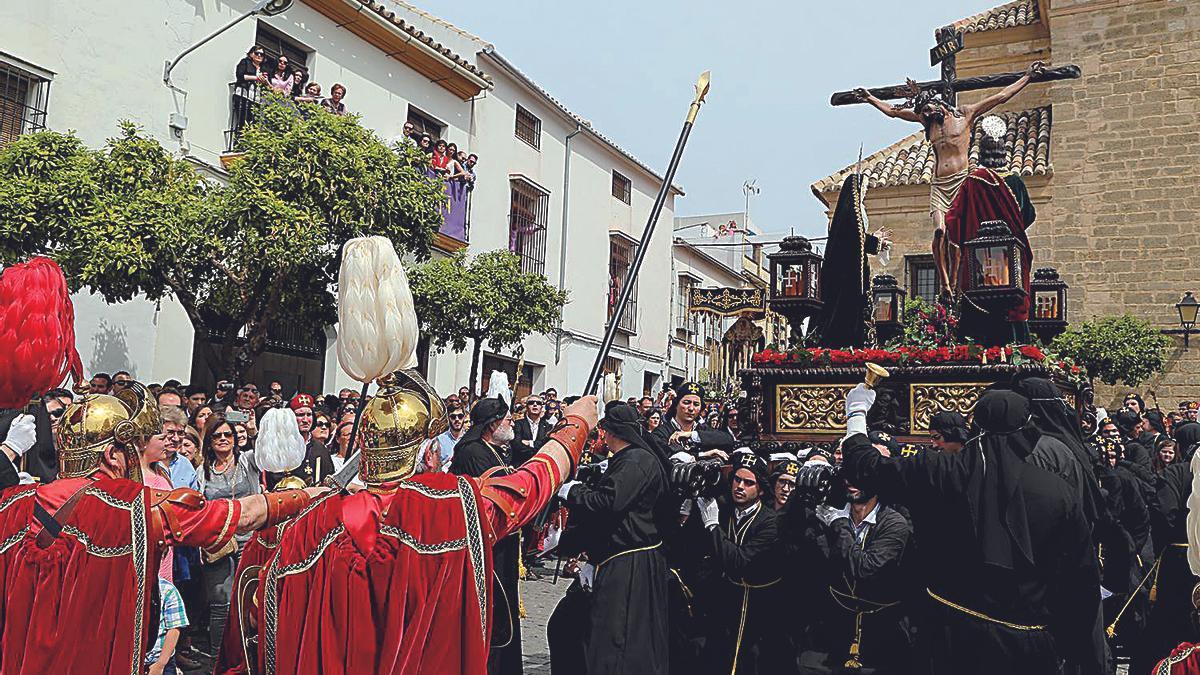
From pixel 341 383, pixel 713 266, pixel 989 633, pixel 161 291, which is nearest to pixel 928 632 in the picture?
pixel 989 633

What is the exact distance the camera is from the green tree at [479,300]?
47.0ft

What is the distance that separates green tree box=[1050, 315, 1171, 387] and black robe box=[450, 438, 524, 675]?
11.7 m

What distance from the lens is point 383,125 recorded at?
16672mm

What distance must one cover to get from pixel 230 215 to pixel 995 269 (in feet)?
24.6

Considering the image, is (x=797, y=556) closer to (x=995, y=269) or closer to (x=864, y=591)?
(x=864, y=591)

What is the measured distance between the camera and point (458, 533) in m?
3.10

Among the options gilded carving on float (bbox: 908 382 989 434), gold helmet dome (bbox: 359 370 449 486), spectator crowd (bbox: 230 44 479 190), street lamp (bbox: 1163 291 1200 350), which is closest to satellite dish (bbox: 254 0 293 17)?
spectator crowd (bbox: 230 44 479 190)

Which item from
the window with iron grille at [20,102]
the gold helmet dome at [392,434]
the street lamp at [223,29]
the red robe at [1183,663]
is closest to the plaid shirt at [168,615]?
the gold helmet dome at [392,434]

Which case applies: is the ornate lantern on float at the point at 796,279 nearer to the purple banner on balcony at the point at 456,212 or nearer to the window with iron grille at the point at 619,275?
the purple banner on balcony at the point at 456,212

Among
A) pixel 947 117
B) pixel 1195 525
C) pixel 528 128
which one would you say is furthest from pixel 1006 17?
pixel 1195 525

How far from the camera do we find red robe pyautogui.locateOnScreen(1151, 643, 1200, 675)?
9.74ft

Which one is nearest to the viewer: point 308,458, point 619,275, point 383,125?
point 308,458

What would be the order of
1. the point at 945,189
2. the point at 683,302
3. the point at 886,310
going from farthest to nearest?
the point at 683,302 → the point at 886,310 → the point at 945,189

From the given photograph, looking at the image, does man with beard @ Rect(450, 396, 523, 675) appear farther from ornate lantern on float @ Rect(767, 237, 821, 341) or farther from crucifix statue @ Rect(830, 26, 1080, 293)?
crucifix statue @ Rect(830, 26, 1080, 293)
